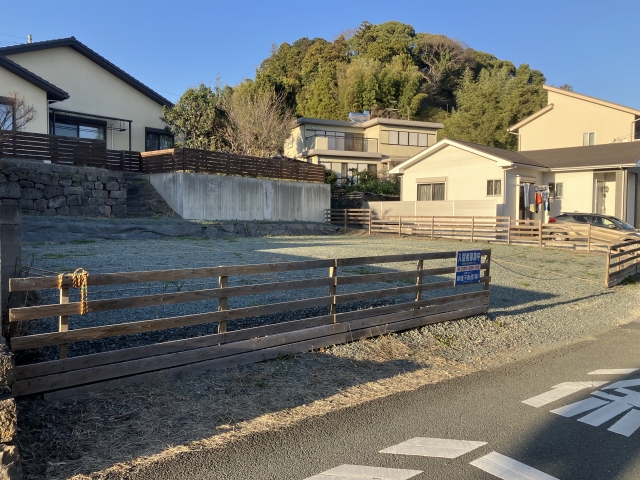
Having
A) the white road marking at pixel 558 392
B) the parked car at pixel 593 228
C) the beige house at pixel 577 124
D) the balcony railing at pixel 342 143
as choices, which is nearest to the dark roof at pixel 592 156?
the beige house at pixel 577 124

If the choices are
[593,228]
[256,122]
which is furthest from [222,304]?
[256,122]

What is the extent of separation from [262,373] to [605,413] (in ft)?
11.0

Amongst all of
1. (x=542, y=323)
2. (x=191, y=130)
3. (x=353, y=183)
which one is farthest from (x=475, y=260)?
(x=353, y=183)

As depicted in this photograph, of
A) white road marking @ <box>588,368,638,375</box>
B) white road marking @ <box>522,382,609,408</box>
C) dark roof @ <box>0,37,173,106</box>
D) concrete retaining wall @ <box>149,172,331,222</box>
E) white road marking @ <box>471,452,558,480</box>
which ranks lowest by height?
white road marking @ <box>588,368,638,375</box>

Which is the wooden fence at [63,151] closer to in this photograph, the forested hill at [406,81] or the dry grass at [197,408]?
the forested hill at [406,81]

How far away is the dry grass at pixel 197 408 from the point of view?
3.50m

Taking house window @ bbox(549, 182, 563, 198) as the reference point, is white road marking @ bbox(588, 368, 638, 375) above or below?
below

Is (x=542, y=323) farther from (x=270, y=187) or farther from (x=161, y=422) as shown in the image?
(x=270, y=187)

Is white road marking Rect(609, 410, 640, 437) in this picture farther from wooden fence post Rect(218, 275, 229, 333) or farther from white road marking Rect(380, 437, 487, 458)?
wooden fence post Rect(218, 275, 229, 333)

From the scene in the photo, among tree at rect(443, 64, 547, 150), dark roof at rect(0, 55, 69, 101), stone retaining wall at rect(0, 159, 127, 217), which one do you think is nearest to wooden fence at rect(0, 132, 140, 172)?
stone retaining wall at rect(0, 159, 127, 217)

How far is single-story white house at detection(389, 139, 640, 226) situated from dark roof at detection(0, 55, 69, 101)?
18.8 meters

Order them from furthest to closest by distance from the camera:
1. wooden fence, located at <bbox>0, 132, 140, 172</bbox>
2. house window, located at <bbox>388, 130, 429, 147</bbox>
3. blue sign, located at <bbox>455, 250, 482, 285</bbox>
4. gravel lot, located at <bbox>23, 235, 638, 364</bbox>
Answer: house window, located at <bbox>388, 130, 429, 147</bbox>
wooden fence, located at <bbox>0, 132, 140, 172</bbox>
blue sign, located at <bbox>455, 250, 482, 285</bbox>
gravel lot, located at <bbox>23, 235, 638, 364</bbox>

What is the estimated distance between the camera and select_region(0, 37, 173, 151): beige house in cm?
2227

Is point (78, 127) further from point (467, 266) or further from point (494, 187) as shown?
point (467, 266)
